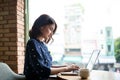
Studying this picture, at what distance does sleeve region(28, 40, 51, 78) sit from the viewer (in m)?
1.78

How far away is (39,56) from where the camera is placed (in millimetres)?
1818

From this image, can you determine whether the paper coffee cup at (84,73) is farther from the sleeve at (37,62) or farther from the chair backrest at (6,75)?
the chair backrest at (6,75)

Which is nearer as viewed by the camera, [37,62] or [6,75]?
[37,62]

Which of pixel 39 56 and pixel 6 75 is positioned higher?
pixel 39 56

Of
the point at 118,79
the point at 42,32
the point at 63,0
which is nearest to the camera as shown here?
the point at 118,79

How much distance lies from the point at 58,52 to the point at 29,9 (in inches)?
28.9

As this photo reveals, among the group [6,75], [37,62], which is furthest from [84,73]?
[6,75]

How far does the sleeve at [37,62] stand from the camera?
178cm

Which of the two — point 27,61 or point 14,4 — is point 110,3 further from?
point 27,61

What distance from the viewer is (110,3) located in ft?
9.07

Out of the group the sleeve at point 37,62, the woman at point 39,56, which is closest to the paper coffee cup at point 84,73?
the woman at point 39,56

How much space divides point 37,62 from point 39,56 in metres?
0.06

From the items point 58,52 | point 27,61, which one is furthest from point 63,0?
point 27,61

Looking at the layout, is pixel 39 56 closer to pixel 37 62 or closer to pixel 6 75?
pixel 37 62
